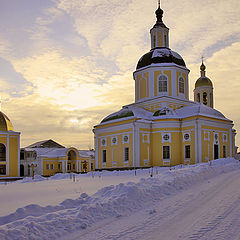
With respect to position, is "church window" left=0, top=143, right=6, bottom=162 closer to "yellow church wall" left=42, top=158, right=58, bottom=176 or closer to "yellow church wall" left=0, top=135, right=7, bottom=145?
"yellow church wall" left=0, top=135, right=7, bottom=145

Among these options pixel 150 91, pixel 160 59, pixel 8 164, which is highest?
pixel 160 59

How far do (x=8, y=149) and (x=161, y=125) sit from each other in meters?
25.3

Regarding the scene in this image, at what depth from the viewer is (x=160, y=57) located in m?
35.2

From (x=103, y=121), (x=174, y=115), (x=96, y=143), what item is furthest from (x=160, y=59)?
(x=96, y=143)

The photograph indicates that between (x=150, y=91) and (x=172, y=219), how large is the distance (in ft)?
91.3

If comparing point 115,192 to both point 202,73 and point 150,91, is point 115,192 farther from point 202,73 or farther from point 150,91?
point 202,73

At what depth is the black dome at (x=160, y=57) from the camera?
3522 cm

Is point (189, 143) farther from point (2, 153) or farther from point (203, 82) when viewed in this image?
point (2, 153)

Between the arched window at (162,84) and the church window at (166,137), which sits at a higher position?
the arched window at (162,84)

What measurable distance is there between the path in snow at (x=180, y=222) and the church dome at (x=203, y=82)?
130 feet

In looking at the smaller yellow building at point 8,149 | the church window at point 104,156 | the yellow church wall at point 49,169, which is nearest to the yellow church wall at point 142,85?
the church window at point 104,156

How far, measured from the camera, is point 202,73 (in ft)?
168

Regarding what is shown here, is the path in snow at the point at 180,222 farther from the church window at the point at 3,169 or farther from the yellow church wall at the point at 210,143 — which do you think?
the church window at the point at 3,169

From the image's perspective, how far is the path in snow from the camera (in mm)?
6449
